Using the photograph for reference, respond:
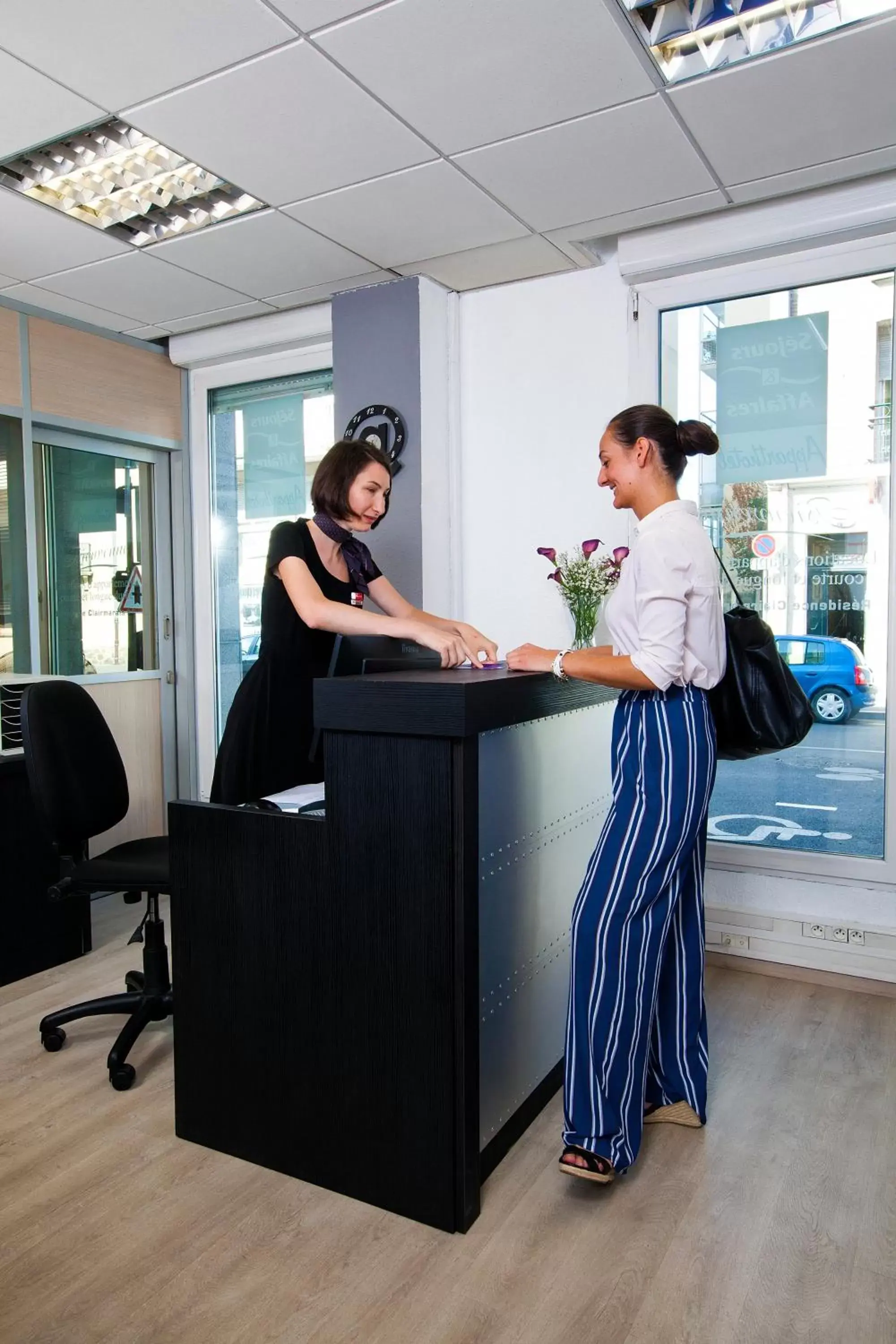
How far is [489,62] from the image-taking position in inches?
91.4

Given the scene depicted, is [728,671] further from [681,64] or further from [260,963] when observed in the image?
[681,64]

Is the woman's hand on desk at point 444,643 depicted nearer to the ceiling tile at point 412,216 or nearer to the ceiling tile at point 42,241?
the ceiling tile at point 412,216

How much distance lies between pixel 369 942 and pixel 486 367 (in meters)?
2.78

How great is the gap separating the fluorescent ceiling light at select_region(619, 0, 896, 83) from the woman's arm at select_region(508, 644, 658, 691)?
1520 millimetres

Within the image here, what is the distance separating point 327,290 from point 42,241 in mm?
1140

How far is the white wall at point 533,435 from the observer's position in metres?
3.68

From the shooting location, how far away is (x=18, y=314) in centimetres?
398

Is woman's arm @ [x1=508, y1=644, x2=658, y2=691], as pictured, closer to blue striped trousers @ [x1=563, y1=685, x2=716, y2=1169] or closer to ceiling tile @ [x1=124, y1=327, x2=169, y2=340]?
blue striped trousers @ [x1=563, y1=685, x2=716, y2=1169]

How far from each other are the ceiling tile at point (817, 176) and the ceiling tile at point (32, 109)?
2.03 meters

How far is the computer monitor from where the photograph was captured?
232cm

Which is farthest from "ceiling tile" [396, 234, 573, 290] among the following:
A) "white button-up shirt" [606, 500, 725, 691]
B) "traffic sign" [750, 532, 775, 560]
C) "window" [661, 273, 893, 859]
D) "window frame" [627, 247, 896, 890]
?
"white button-up shirt" [606, 500, 725, 691]

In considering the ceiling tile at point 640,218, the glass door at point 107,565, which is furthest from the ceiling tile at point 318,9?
the glass door at point 107,565

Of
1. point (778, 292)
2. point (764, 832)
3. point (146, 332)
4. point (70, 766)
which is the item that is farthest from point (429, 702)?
point (146, 332)

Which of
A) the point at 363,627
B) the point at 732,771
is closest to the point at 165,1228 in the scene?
the point at 363,627
